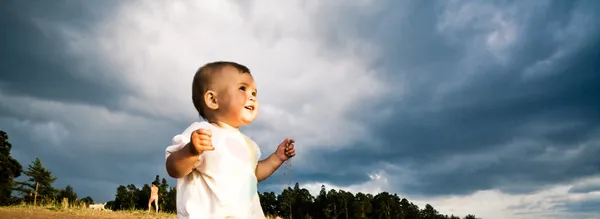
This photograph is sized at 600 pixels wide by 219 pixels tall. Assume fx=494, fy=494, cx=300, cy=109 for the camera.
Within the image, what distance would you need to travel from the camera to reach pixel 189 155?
3080 mm

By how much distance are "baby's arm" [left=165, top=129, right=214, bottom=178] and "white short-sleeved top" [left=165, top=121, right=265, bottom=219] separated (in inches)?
3.7

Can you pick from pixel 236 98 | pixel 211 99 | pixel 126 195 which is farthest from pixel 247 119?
pixel 126 195

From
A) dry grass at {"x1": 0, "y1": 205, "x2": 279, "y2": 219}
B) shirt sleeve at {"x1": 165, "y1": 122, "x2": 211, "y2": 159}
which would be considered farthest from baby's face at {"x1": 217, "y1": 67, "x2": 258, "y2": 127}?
dry grass at {"x1": 0, "y1": 205, "x2": 279, "y2": 219}

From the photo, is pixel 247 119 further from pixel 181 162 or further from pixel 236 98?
pixel 181 162

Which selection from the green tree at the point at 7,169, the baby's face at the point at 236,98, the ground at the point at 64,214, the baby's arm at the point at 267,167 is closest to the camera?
the baby's face at the point at 236,98

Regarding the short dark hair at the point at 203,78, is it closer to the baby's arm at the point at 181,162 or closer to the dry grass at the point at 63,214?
the baby's arm at the point at 181,162

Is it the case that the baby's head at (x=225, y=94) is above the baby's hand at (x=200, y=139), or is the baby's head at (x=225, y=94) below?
above

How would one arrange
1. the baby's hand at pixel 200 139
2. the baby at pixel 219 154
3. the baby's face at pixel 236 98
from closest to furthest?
the baby's hand at pixel 200 139, the baby at pixel 219 154, the baby's face at pixel 236 98

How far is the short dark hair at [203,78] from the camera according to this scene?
3.55 meters

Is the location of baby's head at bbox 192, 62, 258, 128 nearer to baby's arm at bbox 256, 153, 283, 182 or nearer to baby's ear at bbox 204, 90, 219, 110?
baby's ear at bbox 204, 90, 219, 110

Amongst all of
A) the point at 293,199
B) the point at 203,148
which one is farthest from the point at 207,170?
the point at 293,199

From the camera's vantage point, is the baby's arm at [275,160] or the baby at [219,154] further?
the baby's arm at [275,160]

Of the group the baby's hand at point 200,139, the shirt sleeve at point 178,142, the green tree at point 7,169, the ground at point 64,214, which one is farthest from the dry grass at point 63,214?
the green tree at point 7,169

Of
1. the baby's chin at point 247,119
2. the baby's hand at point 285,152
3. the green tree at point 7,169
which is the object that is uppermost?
the green tree at point 7,169
